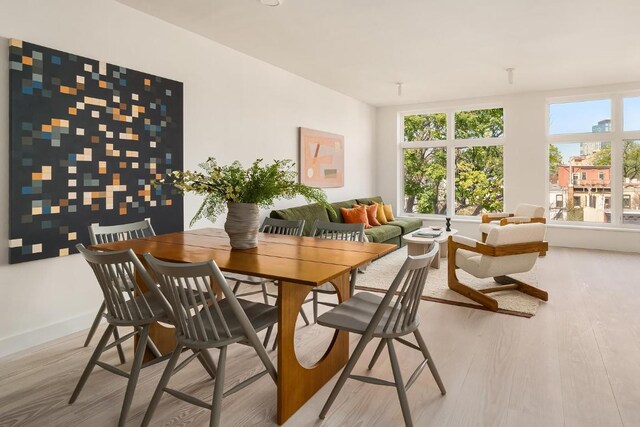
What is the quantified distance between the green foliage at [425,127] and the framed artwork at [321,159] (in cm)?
194

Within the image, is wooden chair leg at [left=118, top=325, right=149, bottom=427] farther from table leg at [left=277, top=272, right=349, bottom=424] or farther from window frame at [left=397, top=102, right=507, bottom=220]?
window frame at [left=397, top=102, right=507, bottom=220]

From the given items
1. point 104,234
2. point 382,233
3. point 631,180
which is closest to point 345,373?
point 104,234

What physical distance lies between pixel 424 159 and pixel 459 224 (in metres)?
1.45

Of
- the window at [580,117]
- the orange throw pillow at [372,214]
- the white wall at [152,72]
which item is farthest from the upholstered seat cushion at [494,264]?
the window at [580,117]

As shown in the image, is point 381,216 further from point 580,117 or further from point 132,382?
point 132,382

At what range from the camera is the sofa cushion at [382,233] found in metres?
5.53

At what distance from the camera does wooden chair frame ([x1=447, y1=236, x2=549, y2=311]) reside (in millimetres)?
3709

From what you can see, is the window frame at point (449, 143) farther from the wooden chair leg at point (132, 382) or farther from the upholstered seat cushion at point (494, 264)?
the wooden chair leg at point (132, 382)

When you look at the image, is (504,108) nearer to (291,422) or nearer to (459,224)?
(459,224)

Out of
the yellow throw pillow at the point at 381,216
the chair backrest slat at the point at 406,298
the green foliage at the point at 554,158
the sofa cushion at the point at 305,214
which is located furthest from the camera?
the green foliage at the point at 554,158

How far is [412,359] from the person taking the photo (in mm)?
2717

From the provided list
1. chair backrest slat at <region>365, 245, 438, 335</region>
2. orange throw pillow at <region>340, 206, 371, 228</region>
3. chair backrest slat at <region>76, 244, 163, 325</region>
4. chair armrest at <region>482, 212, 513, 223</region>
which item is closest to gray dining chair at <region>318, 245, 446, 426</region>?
chair backrest slat at <region>365, 245, 438, 335</region>

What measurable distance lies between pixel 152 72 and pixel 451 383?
3.48 meters

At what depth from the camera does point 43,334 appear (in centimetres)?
300
